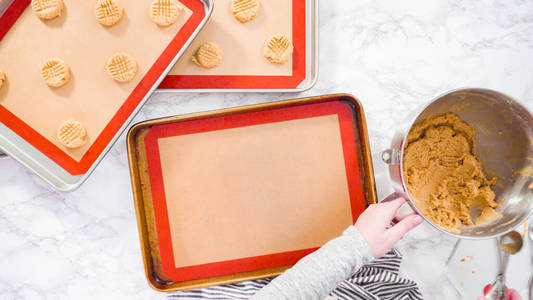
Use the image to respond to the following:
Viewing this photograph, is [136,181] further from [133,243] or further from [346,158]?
[346,158]

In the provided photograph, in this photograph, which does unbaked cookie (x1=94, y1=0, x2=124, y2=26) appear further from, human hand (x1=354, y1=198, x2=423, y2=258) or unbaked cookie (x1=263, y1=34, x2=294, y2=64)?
human hand (x1=354, y1=198, x2=423, y2=258)

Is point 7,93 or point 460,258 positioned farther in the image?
point 460,258

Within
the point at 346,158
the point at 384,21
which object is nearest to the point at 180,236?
the point at 346,158

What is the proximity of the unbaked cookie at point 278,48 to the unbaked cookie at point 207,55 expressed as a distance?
9cm

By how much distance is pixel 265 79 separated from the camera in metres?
0.64

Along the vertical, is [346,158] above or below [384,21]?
below

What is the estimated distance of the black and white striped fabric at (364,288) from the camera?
629 millimetres

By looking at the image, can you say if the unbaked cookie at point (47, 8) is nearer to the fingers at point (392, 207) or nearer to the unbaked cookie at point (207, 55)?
the unbaked cookie at point (207, 55)

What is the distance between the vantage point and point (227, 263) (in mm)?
638

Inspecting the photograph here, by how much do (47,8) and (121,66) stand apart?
0.14 m

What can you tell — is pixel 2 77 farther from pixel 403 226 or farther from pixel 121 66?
pixel 403 226

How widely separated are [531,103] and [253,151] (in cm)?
57

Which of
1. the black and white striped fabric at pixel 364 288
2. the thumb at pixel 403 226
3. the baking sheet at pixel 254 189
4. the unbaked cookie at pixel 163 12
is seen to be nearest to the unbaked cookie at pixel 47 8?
the unbaked cookie at pixel 163 12

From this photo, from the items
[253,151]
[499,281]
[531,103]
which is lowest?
[499,281]
